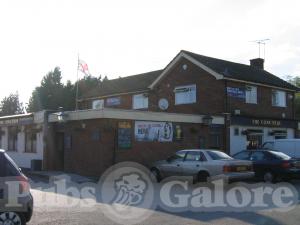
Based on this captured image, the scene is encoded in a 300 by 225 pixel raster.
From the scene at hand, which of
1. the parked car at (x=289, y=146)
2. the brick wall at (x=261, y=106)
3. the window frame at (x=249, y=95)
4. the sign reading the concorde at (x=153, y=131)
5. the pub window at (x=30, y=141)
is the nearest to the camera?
the parked car at (x=289, y=146)

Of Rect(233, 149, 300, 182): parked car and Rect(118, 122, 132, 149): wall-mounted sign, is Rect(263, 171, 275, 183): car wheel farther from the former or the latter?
Rect(118, 122, 132, 149): wall-mounted sign

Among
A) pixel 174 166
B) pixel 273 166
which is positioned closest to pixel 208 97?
pixel 273 166

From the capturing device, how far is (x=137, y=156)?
2145 centimetres

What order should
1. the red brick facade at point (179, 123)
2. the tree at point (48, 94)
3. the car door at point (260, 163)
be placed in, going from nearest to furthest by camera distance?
the car door at point (260, 163) → the red brick facade at point (179, 123) → the tree at point (48, 94)

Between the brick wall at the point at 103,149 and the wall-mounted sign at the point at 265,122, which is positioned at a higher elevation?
the wall-mounted sign at the point at 265,122

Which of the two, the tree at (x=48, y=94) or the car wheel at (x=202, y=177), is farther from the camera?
the tree at (x=48, y=94)

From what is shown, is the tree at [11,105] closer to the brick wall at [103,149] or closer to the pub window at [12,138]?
the pub window at [12,138]

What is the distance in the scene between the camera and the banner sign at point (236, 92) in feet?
92.6

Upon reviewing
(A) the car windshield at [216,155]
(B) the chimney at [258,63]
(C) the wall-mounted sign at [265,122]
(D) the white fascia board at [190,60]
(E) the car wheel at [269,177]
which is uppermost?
(B) the chimney at [258,63]

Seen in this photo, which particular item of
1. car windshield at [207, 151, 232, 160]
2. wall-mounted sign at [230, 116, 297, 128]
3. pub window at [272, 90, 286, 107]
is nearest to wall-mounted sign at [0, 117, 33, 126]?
wall-mounted sign at [230, 116, 297, 128]

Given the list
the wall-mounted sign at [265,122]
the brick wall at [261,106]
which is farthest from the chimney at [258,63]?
the wall-mounted sign at [265,122]

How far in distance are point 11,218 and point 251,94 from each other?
2375 cm

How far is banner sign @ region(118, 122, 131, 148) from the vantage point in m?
20.8

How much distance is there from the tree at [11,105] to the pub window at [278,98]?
167 ft
